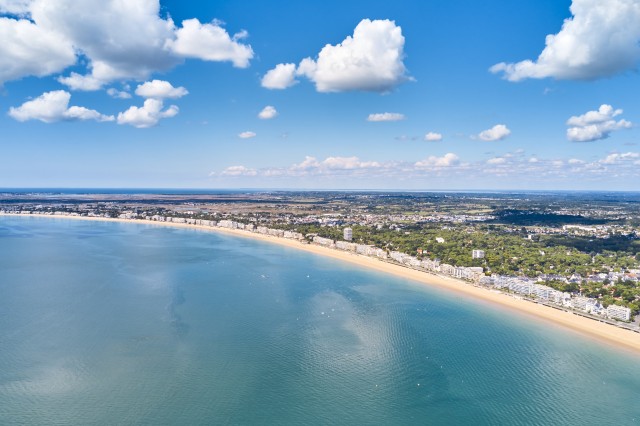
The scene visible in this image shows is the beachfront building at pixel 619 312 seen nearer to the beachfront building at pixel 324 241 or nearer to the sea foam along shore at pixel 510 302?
the sea foam along shore at pixel 510 302

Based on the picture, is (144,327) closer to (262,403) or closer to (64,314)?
(64,314)

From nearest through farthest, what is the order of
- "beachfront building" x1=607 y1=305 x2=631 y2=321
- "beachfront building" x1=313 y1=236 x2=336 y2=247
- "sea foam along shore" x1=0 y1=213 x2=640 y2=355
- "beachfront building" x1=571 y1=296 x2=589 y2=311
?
"sea foam along shore" x1=0 y1=213 x2=640 y2=355 → "beachfront building" x1=607 y1=305 x2=631 y2=321 → "beachfront building" x1=571 y1=296 x2=589 y2=311 → "beachfront building" x1=313 y1=236 x2=336 y2=247

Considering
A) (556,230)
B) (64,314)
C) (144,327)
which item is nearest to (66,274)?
(64,314)

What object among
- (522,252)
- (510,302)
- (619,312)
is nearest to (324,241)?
(522,252)

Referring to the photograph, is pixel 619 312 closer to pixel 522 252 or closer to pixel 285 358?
pixel 522 252

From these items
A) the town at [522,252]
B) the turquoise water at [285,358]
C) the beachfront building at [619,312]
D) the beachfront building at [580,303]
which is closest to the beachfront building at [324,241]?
the town at [522,252]

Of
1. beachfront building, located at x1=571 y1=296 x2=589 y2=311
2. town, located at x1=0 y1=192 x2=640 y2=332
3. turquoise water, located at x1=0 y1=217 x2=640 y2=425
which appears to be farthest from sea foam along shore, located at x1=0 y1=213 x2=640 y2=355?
turquoise water, located at x1=0 y1=217 x2=640 y2=425

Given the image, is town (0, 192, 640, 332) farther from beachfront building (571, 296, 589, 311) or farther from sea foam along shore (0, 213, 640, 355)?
sea foam along shore (0, 213, 640, 355)
